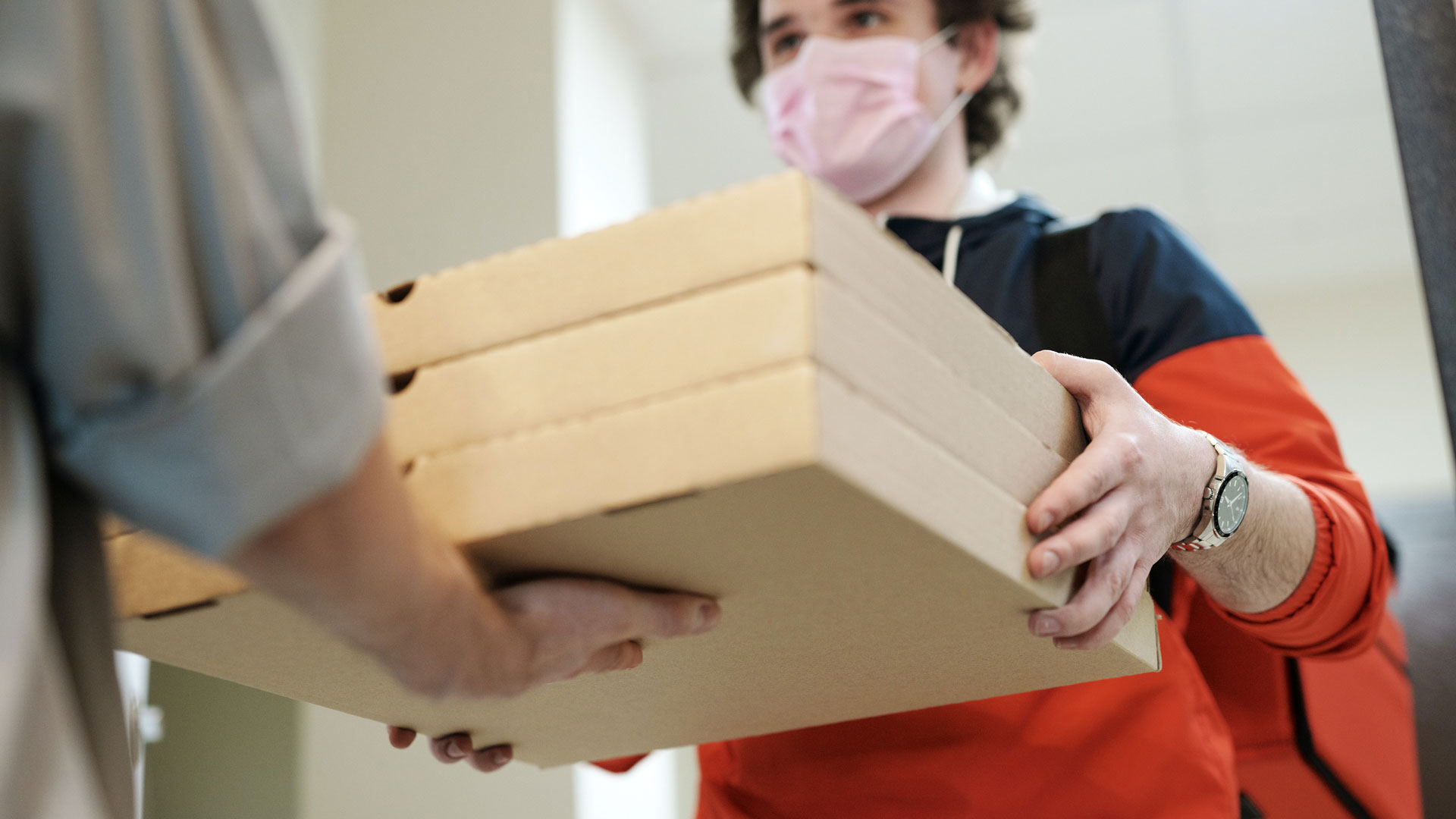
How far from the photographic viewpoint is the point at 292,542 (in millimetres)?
425

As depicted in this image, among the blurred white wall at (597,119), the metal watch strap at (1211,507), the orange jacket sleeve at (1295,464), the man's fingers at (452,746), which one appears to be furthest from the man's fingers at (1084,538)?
the blurred white wall at (597,119)

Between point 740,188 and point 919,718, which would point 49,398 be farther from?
point 919,718

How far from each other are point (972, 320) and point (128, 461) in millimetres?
370

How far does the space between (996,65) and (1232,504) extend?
812mm

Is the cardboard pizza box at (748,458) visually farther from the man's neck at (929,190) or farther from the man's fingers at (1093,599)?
the man's neck at (929,190)

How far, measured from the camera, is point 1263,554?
2.80ft

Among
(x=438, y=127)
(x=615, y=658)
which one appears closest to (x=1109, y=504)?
(x=615, y=658)

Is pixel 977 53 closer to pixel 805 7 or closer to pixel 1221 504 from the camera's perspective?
pixel 805 7

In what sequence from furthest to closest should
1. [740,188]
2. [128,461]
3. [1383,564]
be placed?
1. [1383,564]
2. [740,188]
3. [128,461]

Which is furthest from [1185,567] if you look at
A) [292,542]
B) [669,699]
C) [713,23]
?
[713,23]

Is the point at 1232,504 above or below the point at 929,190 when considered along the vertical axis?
below

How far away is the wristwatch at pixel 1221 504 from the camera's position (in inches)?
30.3

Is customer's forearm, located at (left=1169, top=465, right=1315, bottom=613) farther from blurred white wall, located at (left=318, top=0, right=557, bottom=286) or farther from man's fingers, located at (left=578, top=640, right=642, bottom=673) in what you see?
blurred white wall, located at (left=318, top=0, right=557, bottom=286)

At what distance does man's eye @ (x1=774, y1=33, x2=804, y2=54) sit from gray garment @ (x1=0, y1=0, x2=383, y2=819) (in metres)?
1.02
